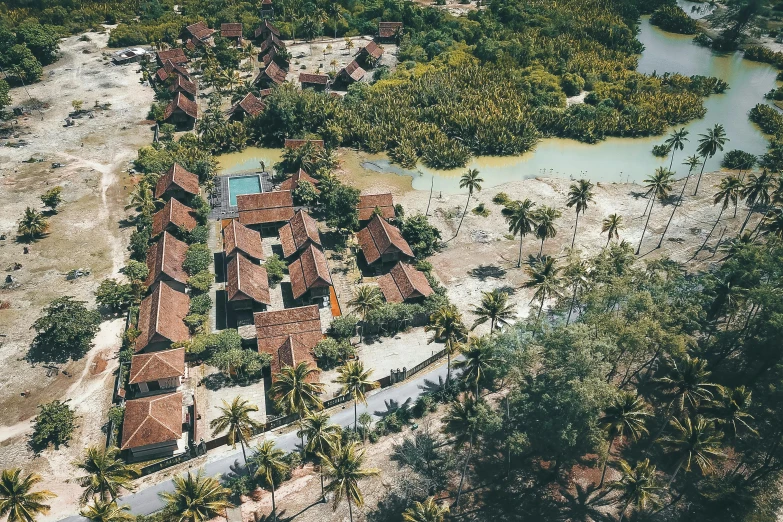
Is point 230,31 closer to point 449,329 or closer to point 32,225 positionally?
point 32,225

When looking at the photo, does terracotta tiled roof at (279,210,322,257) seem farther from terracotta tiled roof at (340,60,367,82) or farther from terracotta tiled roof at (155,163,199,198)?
terracotta tiled roof at (340,60,367,82)

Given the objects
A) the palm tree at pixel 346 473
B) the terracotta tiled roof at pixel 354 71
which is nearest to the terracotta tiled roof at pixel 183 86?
the terracotta tiled roof at pixel 354 71

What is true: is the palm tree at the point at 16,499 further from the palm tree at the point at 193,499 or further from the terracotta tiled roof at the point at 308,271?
the terracotta tiled roof at the point at 308,271

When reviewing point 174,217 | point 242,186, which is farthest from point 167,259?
point 242,186

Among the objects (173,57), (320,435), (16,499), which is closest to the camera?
(16,499)

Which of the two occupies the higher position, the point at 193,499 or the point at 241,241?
the point at 193,499

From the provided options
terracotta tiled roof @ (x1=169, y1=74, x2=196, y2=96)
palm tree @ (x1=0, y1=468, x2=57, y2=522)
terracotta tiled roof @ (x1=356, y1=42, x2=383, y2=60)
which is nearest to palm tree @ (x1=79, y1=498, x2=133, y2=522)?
palm tree @ (x1=0, y1=468, x2=57, y2=522)

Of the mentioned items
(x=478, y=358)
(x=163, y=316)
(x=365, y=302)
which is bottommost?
(x=163, y=316)
